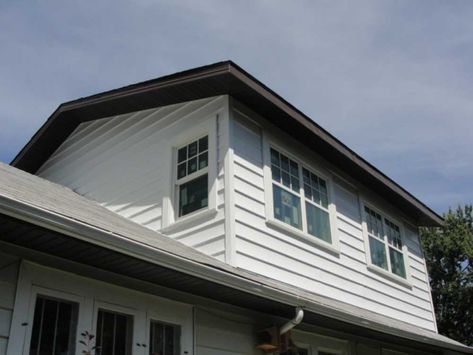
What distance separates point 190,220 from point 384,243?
15.6 feet

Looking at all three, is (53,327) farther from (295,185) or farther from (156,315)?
(295,185)

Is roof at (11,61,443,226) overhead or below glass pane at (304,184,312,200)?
overhead

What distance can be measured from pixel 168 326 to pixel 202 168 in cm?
258

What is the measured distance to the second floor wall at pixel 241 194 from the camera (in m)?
7.50

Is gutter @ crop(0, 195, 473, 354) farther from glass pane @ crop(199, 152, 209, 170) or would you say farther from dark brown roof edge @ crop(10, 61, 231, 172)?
dark brown roof edge @ crop(10, 61, 231, 172)

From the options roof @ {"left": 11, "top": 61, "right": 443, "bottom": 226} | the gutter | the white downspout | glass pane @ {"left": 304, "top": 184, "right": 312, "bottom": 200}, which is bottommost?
the white downspout

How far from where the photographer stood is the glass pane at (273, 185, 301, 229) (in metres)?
8.13

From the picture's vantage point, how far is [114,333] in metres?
5.46

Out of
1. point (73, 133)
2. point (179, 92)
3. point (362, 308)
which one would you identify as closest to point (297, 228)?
point (362, 308)

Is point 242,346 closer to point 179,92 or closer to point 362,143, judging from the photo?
point 179,92

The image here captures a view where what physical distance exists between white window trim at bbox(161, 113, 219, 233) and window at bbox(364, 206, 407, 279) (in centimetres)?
391

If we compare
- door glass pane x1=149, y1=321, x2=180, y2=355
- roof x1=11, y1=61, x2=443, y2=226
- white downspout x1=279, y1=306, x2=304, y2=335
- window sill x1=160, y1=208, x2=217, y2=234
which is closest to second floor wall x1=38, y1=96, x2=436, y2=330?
window sill x1=160, y1=208, x2=217, y2=234

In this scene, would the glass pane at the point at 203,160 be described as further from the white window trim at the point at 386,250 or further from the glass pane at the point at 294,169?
the white window trim at the point at 386,250

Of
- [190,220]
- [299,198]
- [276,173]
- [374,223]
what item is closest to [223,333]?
[190,220]
